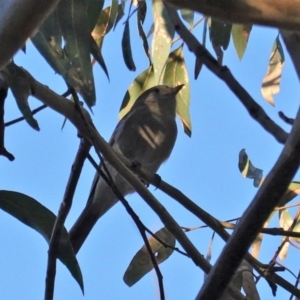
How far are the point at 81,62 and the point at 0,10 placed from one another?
0.48 meters

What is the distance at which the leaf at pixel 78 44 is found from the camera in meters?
1.07

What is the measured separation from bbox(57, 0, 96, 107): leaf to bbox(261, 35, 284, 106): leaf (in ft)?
2.88

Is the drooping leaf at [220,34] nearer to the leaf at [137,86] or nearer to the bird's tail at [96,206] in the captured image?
the leaf at [137,86]

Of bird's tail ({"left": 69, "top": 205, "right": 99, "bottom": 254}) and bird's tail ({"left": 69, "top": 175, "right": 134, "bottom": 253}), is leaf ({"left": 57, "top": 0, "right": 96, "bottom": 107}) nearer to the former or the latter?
bird's tail ({"left": 69, "top": 205, "right": 99, "bottom": 254})

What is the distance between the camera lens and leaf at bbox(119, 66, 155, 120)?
7.75ft

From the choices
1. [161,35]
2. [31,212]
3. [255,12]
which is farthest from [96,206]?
[255,12]

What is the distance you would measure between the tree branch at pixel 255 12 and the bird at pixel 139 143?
2.03m

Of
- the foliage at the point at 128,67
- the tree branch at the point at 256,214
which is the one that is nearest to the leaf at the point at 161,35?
the foliage at the point at 128,67

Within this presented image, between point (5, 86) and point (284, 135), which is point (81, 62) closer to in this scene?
point (5, 86)

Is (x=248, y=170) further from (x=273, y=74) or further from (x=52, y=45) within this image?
(x=52, y=45)

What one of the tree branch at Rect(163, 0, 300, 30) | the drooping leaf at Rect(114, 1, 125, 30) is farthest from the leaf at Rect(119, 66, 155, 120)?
the tree branch at Rect(163, 0, 300, 30)

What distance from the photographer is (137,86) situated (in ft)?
7.79

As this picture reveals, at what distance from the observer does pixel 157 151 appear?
9.85ft

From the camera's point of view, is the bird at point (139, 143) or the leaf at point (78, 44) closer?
the leaf at point (78, 44)
